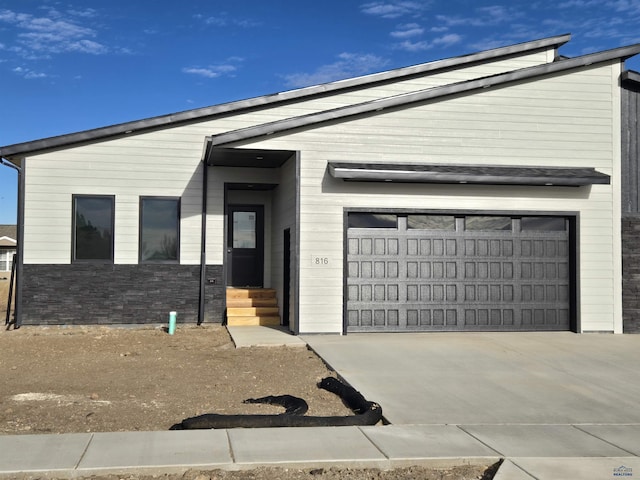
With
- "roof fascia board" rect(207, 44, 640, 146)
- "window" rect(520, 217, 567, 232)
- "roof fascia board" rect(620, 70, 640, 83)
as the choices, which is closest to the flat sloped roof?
"roof fascia board" rect(207, 44, 640, 146)

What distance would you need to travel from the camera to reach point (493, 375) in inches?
356

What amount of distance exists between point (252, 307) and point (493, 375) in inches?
292

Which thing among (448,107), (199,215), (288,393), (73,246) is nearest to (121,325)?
(73,246)

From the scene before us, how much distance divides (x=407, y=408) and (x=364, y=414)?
32.5 inches

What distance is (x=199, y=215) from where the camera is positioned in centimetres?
1495

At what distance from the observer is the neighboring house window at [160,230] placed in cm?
1472

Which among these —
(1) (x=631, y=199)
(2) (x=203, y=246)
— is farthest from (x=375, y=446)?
(1) (x=631, y=199)

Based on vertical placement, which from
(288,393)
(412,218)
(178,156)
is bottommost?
(288,393)

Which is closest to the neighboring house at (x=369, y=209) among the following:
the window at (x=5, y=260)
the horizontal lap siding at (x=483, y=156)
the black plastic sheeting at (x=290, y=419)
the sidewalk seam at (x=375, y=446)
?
the horizontal lap siding at (x=483, y=156)

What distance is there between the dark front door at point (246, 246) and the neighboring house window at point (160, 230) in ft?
5.94

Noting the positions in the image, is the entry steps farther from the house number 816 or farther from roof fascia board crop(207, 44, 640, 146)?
roof fascia board crop(207, 44, 640, 146)

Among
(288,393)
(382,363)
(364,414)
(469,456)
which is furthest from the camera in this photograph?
(382,363)

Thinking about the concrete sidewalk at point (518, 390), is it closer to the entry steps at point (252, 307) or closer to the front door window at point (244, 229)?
the entry steps at point (252, 307)

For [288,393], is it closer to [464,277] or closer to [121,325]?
[464,277]
